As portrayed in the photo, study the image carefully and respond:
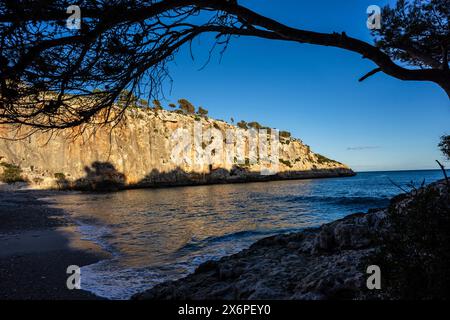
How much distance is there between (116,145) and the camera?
63094mm

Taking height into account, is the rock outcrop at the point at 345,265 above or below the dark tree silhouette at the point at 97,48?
below

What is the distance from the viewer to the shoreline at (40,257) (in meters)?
5.66

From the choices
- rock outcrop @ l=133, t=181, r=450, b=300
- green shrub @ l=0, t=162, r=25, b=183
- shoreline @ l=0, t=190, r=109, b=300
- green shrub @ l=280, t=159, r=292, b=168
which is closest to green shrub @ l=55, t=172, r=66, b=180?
green shrub @ l=0, t=162, r=25, b=183

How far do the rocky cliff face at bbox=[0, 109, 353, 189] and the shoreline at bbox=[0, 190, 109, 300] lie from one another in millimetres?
26758

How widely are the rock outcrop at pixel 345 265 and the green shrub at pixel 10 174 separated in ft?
153

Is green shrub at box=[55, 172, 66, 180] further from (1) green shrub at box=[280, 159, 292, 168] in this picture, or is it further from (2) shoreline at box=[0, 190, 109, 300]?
(1) green shrub at box=[280, 159, 292, 168]

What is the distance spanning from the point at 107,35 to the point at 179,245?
8.70m

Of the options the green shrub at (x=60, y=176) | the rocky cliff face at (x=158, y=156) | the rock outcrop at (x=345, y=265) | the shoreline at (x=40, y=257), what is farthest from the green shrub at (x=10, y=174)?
the rock outcrop at (x=345, y=265)

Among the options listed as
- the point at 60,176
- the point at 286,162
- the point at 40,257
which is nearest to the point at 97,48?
the point at 40,257

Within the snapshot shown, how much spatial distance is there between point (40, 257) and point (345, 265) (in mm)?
8312

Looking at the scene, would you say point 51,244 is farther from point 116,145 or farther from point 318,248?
point 116,145

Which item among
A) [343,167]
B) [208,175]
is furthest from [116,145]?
[343,167]

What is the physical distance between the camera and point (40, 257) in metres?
8.46

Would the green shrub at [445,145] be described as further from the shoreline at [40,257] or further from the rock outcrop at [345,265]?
the shoreline at [40,257]
